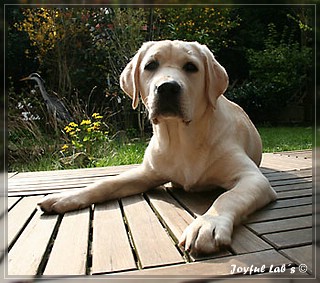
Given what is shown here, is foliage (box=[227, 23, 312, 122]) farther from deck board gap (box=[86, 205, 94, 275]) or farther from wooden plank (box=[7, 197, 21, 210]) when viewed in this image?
deck board gap (box=[86, 205, 94, 275])

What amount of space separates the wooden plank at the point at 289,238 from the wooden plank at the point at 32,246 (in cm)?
69

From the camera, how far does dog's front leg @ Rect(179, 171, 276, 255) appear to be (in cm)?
102

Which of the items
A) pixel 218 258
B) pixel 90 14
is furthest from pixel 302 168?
pixel 90 14

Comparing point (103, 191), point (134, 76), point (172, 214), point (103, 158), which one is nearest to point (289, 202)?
point (172, 214)

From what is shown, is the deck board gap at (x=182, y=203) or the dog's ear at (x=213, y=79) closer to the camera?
the deck board gap at (x=182, y=203)

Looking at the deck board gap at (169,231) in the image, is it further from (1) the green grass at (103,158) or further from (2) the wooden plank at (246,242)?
(1) the green grass at (103,158)

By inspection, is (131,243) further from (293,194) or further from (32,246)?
(293,194)

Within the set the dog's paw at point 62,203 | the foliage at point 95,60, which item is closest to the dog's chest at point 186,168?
the dog's paw at point 62,203

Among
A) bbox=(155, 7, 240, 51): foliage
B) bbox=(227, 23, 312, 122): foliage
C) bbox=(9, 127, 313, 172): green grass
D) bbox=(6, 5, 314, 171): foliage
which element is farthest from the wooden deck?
bbox=(227, 23, 312, 122): foliage

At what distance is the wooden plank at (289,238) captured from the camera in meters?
1.02

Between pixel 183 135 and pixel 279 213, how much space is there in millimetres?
599

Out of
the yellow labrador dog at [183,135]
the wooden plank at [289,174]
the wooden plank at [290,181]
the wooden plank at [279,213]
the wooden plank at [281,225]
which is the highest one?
the yellow labrador dog at [183,135]

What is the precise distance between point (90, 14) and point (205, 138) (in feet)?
14.1
